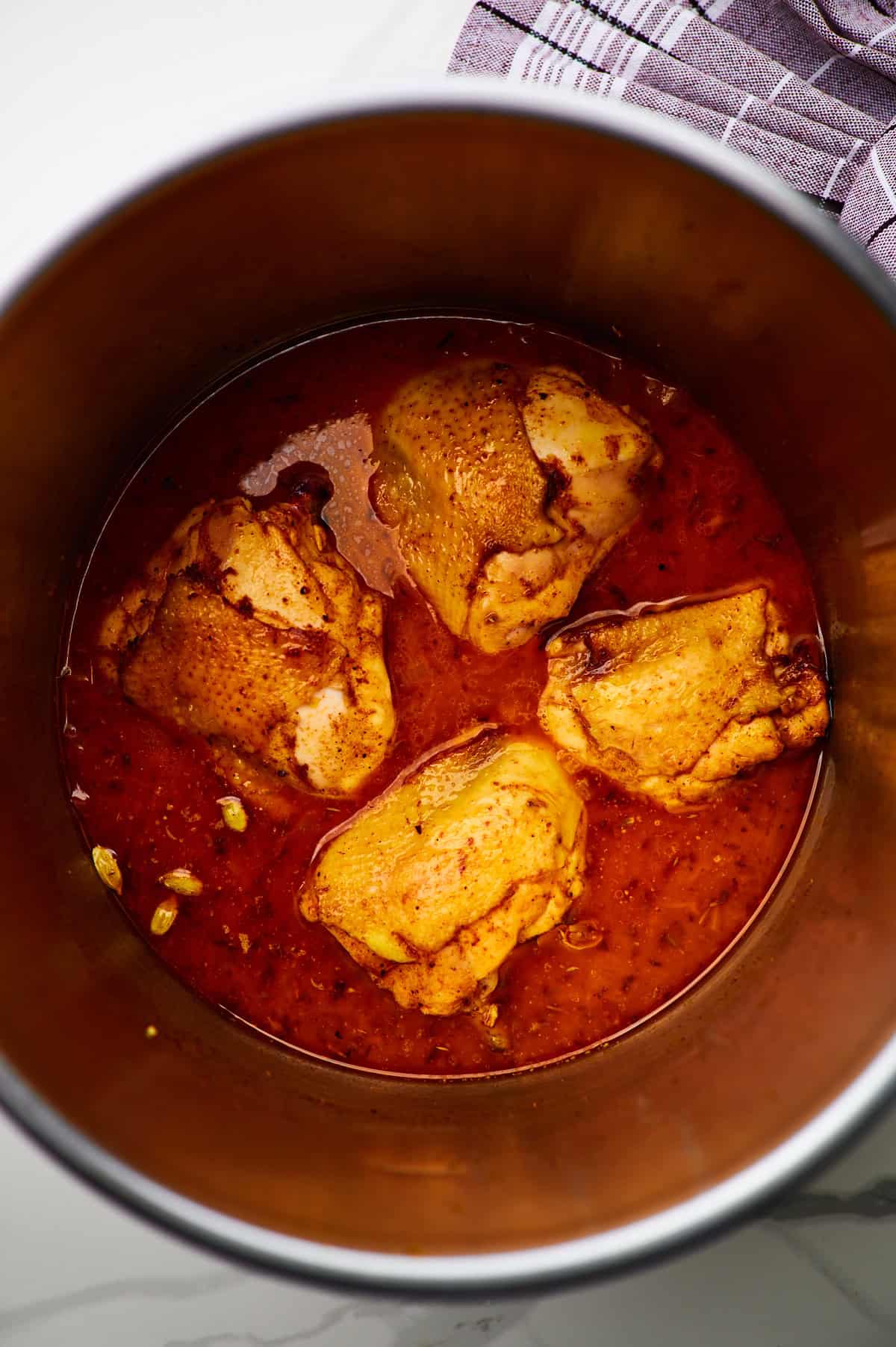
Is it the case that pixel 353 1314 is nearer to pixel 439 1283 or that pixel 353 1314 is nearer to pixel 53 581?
pixel 439 1283

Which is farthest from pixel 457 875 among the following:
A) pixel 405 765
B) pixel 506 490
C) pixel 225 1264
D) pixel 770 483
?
pixel 770 483

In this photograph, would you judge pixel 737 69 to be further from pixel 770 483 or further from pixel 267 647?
pixel 267 647

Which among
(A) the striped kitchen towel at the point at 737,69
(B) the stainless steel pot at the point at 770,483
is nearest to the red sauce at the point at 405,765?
(B) the stainless steel pot at the point at 770,483

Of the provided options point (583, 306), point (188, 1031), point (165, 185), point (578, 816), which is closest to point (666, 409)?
point (583, 306)

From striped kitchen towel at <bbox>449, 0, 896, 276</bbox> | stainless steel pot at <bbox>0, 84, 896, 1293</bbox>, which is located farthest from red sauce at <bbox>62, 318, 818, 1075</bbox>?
striped kitchen towel at <bbox>449, 0, 896, 276</bbox>

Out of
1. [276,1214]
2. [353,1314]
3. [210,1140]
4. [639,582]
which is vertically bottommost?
[353,1314]

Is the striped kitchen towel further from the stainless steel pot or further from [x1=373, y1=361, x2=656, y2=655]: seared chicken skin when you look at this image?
[x1=373, y1=361, x2=656, y2=655]: seared chicken skin

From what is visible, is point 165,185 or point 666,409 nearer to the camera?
point 165,185
